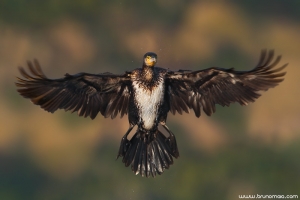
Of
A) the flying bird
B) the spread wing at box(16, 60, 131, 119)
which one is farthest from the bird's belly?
the spread wing at box(16, 60, 131, 119)

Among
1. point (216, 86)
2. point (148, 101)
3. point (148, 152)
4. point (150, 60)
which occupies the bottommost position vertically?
point (148, 152)

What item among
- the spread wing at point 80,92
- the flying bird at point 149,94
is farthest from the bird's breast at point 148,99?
the spread wing at point 80,92

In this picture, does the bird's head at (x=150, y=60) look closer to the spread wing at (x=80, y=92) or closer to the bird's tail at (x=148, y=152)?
the spread wing at (x=80, y=92)

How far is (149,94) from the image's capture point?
334 inches

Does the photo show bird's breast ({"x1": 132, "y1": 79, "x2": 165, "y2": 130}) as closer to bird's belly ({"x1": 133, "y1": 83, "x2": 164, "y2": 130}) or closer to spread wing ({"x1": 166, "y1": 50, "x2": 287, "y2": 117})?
bird's belly ({"x1": 133, "y1": 83, "x2": 164, "y2": 130})

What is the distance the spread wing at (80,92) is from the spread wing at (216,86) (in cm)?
53

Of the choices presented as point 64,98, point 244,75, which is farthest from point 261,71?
point 64,98

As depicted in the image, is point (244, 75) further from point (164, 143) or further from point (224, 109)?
point (224, 109)

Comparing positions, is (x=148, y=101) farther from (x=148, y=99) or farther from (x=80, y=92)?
(x=80, y=92)

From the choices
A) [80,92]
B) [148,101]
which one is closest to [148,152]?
[148,101]

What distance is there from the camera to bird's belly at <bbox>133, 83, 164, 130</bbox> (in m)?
8.48

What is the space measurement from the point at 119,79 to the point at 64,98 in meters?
0.60

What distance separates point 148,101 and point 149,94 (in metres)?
0.08

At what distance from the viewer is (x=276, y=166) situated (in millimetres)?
12328
